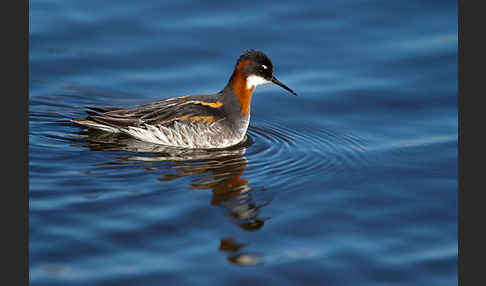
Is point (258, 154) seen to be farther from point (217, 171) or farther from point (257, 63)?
point (257, 63)

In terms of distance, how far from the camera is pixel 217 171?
9922mm

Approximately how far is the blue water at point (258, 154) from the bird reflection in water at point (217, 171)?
32 millimetres

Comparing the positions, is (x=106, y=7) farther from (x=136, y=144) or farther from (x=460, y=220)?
(x=460, y=220)

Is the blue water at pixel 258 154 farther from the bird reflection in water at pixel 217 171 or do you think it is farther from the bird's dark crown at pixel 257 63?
the bird's dark crown at pixel 257 63

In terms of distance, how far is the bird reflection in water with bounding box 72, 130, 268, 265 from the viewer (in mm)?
8250

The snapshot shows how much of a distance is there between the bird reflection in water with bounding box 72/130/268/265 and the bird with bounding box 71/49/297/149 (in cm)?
16

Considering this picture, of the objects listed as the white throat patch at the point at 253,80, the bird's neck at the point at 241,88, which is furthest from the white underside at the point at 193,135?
the white throat patch at the point at 253,80

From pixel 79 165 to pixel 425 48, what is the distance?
695cm

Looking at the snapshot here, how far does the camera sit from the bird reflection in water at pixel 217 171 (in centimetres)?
825

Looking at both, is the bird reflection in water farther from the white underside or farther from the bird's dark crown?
the bird's dark crown

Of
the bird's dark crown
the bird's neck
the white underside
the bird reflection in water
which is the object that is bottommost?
the bird reflection in water

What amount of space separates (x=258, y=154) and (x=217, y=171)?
Answer: 0.89m

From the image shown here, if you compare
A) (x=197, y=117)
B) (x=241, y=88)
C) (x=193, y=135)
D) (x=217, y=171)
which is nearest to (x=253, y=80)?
(x=241, y=88)

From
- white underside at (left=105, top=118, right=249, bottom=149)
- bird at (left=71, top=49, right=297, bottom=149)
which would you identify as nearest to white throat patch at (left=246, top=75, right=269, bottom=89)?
bird at (left=71, top=49, right=297, bottom=149)
